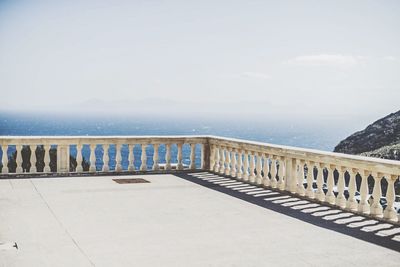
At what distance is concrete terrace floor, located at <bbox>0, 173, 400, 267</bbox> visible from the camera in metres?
6.29

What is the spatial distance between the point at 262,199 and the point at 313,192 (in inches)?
38.8

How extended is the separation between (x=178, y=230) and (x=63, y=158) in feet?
22.8

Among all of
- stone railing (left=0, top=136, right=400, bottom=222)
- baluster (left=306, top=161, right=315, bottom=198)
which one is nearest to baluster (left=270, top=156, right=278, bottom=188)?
stone railing (left=0, top=136, right=400, bottom=222)

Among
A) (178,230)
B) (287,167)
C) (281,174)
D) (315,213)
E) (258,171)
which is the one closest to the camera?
(178,230)

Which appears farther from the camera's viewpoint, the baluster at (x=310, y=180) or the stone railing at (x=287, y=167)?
the baluster at (x=310, y=180)

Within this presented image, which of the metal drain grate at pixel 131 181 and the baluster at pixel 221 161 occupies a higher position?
the baluster at pixel 221 161

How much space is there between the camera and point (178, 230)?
7621 mm

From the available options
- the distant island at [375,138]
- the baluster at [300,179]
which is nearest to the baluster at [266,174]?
the baluster at [300,179]

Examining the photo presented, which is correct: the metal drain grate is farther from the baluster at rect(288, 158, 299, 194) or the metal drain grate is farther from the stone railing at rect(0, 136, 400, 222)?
the baluster at rect(288, 158, 299, 194)

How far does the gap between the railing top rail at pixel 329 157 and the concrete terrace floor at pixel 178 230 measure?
84 centimetres

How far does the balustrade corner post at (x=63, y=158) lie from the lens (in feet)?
45.1

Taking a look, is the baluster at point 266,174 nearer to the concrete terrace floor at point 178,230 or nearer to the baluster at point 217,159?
the concrete terrace floor at point 178,230

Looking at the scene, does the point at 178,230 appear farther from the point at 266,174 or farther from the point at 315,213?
the point at 266,174

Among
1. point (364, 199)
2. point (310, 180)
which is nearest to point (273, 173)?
point (310, 180)
